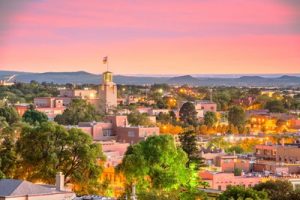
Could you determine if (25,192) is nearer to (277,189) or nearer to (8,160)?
(8,160)

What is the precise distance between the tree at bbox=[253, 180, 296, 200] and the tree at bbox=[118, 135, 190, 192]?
301 centimetres

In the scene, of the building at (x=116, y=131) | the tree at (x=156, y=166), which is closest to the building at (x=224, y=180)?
the tree at (x=156, y=166)

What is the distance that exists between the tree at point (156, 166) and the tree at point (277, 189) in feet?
9.88

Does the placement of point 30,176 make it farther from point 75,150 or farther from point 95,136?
point 95,136

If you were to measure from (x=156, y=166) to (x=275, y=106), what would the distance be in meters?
66.2

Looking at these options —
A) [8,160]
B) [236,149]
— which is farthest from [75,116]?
[8,160]

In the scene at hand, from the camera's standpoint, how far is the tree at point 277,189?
1197 inches

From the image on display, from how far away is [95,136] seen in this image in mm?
53344

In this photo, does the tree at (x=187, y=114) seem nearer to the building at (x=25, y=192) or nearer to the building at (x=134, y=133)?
the building at (x=134, y=133)

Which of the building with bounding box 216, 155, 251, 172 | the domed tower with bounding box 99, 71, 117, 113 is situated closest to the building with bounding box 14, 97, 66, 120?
the domed tower with bounding box 99, 71, 117, 113

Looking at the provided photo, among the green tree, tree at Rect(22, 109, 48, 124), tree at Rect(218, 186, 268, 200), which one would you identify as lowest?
the green tree

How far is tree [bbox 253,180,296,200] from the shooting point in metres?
30.4

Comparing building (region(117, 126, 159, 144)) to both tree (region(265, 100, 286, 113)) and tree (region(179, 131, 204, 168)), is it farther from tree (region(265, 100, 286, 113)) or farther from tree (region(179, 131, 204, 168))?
tree (region(265, 100, 286, 113))

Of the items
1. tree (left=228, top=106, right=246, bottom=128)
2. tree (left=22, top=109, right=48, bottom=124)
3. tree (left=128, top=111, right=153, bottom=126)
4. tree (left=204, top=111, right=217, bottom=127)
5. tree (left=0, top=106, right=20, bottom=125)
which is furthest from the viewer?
tree (left=228, top=106, right=246, bottom=128)
